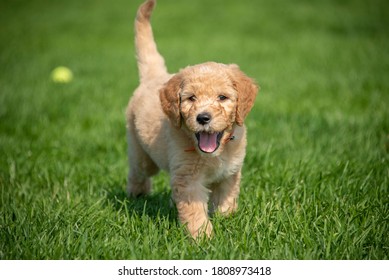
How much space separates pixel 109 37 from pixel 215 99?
1241 cm

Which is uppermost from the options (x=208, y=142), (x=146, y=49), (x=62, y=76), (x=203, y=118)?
(x=146, y=49)

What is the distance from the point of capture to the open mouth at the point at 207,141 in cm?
314

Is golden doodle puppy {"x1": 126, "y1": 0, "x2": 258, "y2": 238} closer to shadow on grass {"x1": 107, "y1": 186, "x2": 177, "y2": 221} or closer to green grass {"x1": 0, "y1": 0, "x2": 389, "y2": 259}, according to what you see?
green grass {"x1": 0, "y1": 0, "x2": 389, "y2": 259}

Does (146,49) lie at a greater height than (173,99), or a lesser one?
greater

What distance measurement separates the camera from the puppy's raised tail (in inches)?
170

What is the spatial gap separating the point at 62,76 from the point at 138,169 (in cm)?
494

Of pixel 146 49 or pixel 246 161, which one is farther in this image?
pixel 246 161

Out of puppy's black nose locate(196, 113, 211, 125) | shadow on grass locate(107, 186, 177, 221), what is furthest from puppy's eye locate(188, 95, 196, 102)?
shadow on grass locate(107, 186, 177, 221)

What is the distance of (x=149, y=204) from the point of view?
402 cm

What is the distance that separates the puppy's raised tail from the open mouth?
131 centimetres

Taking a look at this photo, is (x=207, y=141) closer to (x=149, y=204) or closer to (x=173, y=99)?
(x=173, y=99)

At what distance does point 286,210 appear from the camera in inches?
133

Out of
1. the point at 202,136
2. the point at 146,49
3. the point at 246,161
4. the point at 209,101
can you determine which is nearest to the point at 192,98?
the point at 209,101
